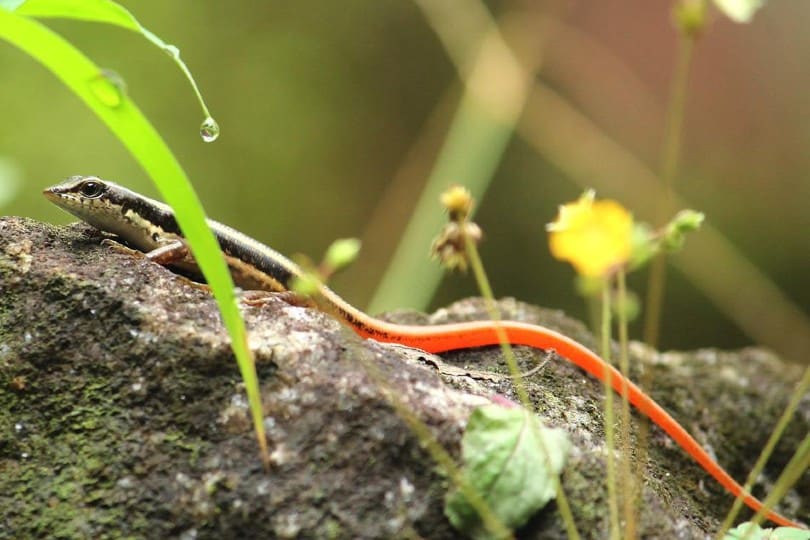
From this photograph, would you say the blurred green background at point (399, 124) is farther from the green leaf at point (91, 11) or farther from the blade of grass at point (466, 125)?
the green leaf at point (91, 11)

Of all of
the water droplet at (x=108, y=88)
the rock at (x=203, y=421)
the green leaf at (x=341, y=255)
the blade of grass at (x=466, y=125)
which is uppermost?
the blade of grass at (x=466, y=125)

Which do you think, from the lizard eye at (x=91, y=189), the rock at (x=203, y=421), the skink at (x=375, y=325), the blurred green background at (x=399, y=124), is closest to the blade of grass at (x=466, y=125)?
the blurred green background at (x=399, y=124)

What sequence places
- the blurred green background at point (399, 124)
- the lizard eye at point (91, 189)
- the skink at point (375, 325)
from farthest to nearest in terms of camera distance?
the blurred green background at point (399, 124)
the lizard eye at point (91, 189)
the skink at point (375, 325)

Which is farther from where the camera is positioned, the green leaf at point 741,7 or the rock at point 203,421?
the rock at point 203,421

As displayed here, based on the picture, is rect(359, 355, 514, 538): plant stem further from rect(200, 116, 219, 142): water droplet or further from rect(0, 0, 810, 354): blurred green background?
rect(0, 0, 810, 354): blurred green background

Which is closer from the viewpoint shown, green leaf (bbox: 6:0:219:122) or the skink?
green leaf (bbox: 6:0:219:122)

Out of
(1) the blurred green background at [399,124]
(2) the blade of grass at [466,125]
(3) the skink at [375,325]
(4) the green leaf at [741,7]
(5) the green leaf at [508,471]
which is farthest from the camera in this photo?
(1) the blurred green background at [399,124]

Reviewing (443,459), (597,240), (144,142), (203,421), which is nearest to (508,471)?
(443,459)

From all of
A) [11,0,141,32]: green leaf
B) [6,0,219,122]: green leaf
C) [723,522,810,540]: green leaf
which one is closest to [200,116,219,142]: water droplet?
[6,0,219,122]: green leaf
